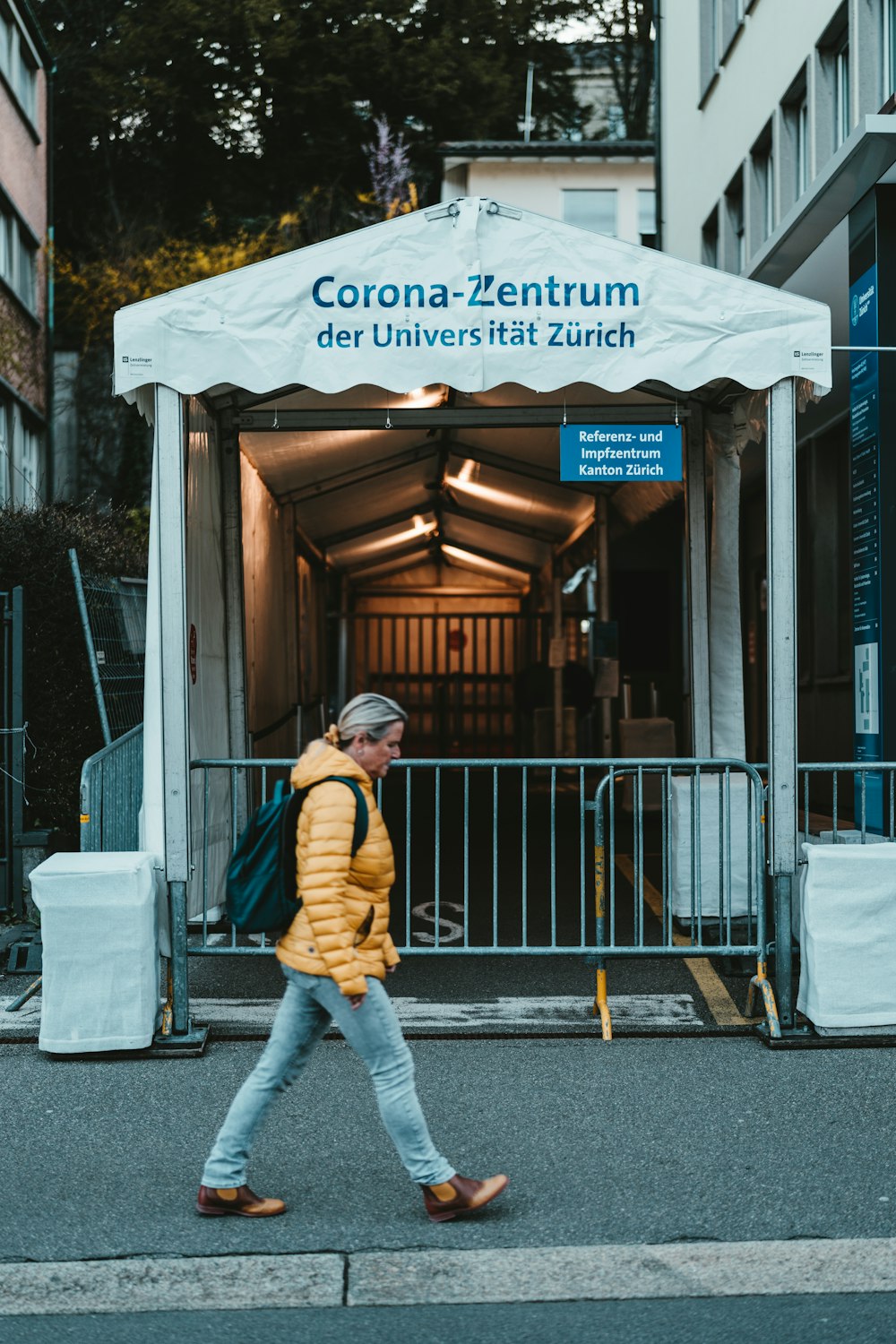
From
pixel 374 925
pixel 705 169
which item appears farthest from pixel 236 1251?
pixel 705 169

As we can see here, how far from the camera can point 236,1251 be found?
4676 mm

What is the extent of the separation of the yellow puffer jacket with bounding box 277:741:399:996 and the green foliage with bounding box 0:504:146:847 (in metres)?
6.10

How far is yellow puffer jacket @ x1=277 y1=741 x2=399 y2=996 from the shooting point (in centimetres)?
461

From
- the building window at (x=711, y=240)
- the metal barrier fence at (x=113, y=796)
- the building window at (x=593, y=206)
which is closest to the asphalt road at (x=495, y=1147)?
the metal barrier fence at (x=113, y=796)

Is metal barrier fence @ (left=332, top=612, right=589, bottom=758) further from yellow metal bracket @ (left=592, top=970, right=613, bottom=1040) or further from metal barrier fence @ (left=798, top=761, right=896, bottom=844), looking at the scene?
yellow metal bracket @ (left=592, top=970, right=613, bottom=1040)

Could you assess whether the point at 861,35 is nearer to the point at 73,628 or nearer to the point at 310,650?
the point at 73,628

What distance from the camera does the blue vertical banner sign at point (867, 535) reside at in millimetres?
9867

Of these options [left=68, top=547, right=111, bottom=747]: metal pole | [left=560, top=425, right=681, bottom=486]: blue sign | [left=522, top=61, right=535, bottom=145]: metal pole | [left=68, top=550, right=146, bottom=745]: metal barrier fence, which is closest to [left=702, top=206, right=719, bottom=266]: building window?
[left=68, top=550, right=146, bottom=745]: metal barrier fence

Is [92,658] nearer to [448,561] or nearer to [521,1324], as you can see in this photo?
[521,1324]

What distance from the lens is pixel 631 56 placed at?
41.8 metres

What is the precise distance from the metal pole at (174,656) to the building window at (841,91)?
26.7ft

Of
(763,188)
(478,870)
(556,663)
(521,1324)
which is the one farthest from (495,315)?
(556,663)

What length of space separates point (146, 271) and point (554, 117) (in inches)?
600

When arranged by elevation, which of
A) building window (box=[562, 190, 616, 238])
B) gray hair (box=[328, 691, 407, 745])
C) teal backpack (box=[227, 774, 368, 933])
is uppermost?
building window (box=[562, 190, 616, 238])
